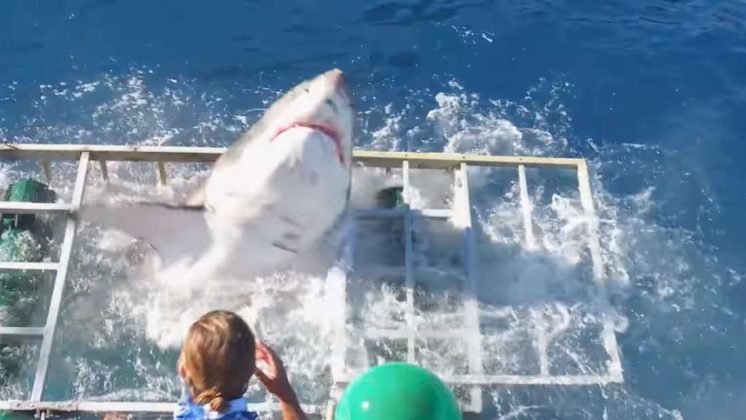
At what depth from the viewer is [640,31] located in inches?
360

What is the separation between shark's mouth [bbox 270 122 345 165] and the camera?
4883 millimetres

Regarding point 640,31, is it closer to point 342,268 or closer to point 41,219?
point 342,268

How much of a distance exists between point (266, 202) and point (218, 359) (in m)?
2.10

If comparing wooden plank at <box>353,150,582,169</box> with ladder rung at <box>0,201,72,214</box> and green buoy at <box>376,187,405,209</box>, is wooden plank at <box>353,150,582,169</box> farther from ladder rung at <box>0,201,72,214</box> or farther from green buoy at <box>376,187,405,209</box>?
ladder rung at <box>0,201,72,214</box>

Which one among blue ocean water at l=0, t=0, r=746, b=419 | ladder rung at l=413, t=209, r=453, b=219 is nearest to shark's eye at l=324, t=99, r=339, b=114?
ladder rung at l=413, t=209, r=453, b=219

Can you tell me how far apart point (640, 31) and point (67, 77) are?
223 inches

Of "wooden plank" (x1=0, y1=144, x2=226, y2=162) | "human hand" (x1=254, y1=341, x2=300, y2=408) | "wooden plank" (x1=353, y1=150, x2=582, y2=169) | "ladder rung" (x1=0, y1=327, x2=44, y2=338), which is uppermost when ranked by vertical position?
"wooden plank" (x1=0, y1=144, x2=226, y2=162)

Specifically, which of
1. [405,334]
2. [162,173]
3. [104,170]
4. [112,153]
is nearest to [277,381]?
[405,334]

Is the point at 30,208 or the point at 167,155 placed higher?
the point at 167,155

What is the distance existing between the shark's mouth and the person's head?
1.90 meters

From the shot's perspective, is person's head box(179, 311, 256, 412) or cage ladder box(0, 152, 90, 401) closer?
person's head box(179, 311, 256, 412)

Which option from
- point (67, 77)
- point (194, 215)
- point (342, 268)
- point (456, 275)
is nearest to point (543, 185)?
point (456, 275)

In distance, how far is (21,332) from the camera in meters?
4.97

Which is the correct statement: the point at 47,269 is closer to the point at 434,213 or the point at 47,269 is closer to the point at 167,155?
the point at 167,155
